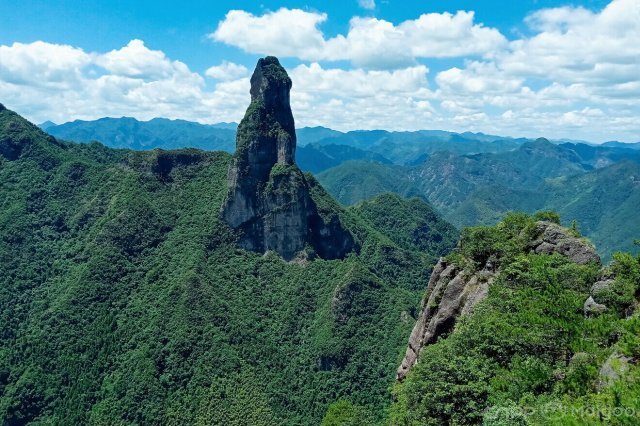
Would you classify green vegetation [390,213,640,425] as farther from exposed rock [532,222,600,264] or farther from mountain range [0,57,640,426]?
exposed rock [532,222,600,264]

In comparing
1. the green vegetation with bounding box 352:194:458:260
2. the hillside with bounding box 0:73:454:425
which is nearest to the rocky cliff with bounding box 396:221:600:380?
the hillside with bounding box 0:73:454:425

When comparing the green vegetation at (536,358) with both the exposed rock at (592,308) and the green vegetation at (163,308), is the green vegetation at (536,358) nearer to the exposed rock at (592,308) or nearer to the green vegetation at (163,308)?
the exposed rock at (592,308)

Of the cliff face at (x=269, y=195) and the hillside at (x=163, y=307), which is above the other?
the cliff face at (x=269, y=195)

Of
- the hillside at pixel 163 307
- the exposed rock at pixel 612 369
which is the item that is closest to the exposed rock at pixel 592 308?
the exposed rock at pixel 612 369

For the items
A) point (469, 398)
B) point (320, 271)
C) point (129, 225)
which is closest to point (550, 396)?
point (469, 398)

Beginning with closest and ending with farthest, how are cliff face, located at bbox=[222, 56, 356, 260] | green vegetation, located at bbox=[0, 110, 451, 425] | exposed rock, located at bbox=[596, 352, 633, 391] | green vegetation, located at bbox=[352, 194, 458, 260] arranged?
exposed rock, located at bbox=[596, 352, 633, 391] → green vegetation, located at bbox=[0, 110, 451, 425] → cliff face, located at bbox=[222, 56, 356, 260] → green vegetation, located at bbox=[352, 194, 458, 260]

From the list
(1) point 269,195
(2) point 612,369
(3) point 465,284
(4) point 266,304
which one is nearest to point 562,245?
(3) point 465,284

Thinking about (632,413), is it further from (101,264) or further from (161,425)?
(101,264)
